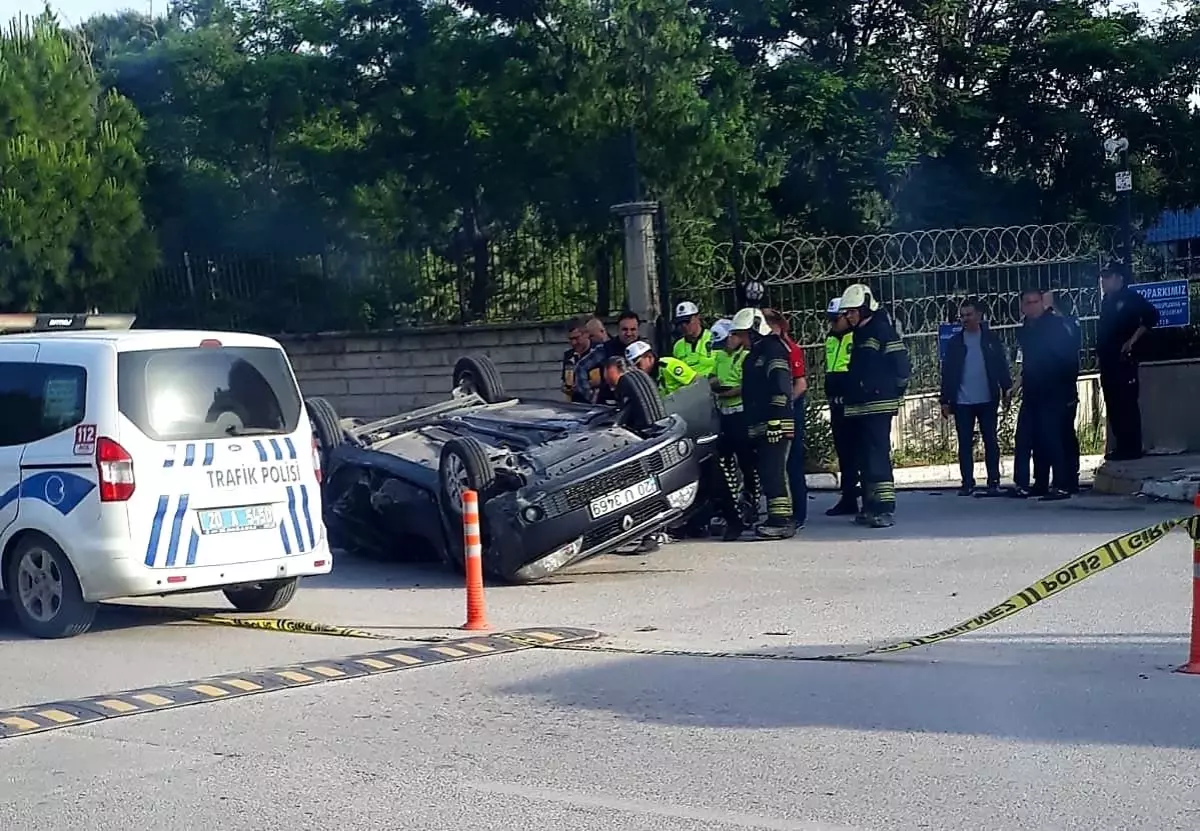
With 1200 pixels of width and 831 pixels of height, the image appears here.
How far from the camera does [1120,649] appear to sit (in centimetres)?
805

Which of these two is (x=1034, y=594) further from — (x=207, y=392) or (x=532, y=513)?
(x=207, y=392)

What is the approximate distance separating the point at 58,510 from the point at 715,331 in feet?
19.9

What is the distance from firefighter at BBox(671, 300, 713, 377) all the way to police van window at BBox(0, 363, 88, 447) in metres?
5.54

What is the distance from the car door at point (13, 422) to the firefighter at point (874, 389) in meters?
6.13

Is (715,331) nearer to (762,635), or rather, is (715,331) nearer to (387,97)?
(762,635)

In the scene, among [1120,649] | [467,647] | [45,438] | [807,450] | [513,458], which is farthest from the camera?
[807,450]

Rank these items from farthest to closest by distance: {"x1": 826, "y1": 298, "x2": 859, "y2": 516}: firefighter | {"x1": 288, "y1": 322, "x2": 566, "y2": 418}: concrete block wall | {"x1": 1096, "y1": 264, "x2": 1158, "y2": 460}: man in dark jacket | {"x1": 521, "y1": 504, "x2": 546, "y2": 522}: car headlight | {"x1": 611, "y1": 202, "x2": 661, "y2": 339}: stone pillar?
{"x1": 288, "y1": 322, "x2": 566, "y2": 418}: concrete block wall
{"x1": 611, "y1": 202, "x2": 661, "y2": 339}: stone pillar
{"x1": 1096, "y1": 264, "x2": 1158, "y2": 460}: man in dark jacket
{"x1": 826, "y1": 298, "x2": 859, "y2": 516}: firefighter
{"x1": 521, "y1": 504, "x2": 546, "y2": 522}: car headlight

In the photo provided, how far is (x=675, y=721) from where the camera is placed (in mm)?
7012

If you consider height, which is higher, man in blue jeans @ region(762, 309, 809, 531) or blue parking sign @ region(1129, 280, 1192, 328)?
blue parking sign @ region(1129, 280, 1192, 328)

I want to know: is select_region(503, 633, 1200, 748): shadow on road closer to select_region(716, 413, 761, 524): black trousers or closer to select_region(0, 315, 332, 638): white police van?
select_region(0, 315, 332, 638): white police van

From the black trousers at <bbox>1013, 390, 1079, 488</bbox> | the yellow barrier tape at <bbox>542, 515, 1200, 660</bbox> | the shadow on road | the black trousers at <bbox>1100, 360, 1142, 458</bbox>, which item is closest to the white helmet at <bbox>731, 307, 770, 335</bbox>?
the black trousers at <bbox>1013, 390, 1079, 488</bbox>

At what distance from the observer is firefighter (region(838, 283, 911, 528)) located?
12773mm

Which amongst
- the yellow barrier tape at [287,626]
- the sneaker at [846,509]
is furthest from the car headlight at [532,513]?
the sneaker at [846,509]

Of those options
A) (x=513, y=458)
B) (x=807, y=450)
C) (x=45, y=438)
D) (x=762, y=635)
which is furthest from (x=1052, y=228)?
(x=45, y=438)
